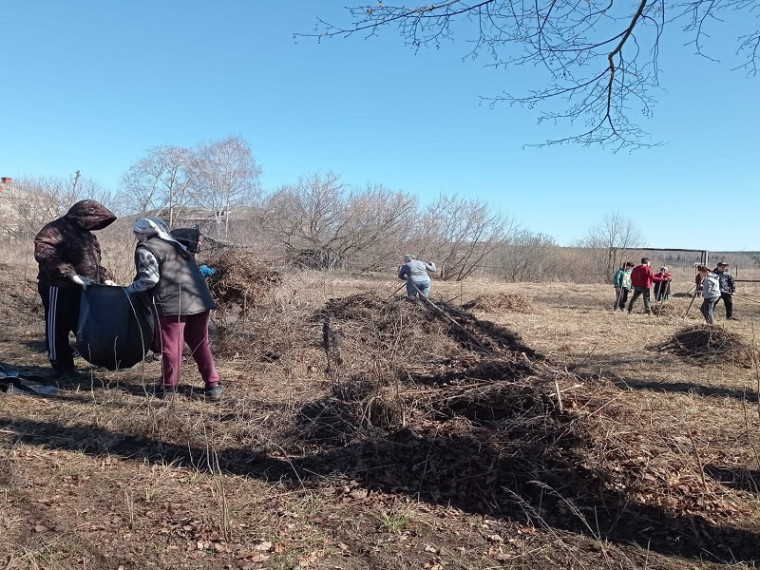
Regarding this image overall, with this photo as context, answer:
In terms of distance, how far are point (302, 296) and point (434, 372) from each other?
314cm

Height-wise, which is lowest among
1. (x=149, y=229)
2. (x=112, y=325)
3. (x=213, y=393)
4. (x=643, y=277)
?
(x=213, y=393)

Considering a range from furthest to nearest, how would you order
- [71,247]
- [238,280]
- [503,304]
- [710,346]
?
[503,304] < [710,346] < [238,280] < [71,247]

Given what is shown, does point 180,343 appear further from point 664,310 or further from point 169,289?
point 664,310

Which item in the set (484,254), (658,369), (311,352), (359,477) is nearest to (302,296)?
(311,352)

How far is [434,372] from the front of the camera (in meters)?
4.27

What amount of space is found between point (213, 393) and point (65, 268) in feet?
5.87

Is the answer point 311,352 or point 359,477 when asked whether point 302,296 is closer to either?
point 311,352

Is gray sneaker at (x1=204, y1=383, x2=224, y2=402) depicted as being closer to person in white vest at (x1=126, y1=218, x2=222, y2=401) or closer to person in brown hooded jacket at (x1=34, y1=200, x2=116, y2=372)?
person in white vest at (x1=126, y1=218, x2=222, y2=401)

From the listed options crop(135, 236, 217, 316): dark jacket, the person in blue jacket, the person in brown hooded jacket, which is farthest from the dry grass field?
the person in blue jacket

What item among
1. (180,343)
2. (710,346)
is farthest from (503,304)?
(180,343)

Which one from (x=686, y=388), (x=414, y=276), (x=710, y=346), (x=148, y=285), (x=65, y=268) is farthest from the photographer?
(x=414, y=276)

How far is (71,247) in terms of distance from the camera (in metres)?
4.94

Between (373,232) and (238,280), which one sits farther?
(373,232)

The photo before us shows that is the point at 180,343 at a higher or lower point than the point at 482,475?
higher
